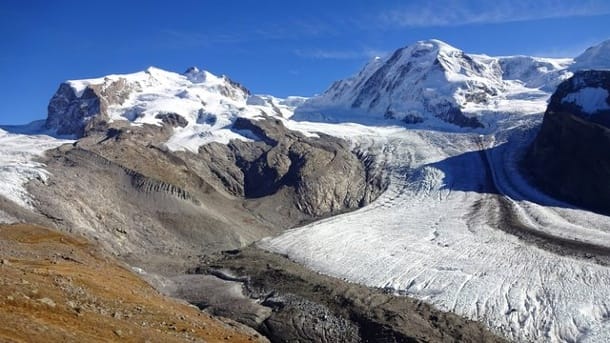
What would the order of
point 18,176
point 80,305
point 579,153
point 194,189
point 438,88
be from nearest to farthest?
point 80,305
point 18,176
point 579,153
point 194,189
point 438,88

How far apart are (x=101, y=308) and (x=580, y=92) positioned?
→ 8000 cm

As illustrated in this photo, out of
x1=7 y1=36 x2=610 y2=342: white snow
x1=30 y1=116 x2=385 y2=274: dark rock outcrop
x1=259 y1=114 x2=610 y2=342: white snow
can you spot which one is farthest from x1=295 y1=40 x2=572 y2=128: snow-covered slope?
x1=259 y1=114 x2=610 y2=342: white snow

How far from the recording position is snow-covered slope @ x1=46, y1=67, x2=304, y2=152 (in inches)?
4047

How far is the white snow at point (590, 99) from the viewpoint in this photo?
77.8 meters

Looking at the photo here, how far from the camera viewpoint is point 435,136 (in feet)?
311

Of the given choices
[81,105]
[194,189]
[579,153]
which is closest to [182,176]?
[194,189]

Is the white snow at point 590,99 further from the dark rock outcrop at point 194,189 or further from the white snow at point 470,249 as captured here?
the dark rock outcrop at point 194,189

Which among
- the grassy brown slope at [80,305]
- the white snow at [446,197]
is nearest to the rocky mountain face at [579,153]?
the white snow at [446,197]

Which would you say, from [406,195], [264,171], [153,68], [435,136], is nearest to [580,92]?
[435,136]

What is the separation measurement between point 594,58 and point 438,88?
41131 millimetres

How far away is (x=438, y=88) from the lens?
4926 inches

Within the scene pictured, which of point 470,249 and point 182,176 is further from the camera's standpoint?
point 182,176

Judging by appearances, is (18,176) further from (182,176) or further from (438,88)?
(438,88)

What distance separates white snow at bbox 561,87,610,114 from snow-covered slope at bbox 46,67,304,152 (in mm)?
46292
